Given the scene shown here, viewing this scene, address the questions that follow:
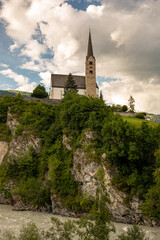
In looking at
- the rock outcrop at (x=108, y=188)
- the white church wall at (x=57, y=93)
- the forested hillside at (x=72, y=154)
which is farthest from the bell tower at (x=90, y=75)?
the rock outcrop at (x=108, y=188)

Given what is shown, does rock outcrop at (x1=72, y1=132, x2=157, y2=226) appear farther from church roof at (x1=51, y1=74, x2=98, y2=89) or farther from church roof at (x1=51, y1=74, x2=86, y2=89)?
church roof at (x1=51, y1=74, x2=86, y2=89)

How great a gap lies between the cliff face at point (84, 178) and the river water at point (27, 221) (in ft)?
4.28

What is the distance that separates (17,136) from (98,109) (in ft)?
62.2

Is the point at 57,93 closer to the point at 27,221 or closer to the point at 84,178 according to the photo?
the point at 84,178

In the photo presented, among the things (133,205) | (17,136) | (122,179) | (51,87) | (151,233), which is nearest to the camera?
(151,233)

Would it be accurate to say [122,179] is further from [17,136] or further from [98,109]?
[17,136]

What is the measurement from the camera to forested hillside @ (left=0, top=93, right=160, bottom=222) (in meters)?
27.6

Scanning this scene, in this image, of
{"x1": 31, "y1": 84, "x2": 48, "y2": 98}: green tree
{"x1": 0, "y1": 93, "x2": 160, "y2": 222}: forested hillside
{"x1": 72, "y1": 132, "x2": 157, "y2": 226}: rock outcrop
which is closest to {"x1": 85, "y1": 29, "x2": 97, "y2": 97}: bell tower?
{"x1": 31, "y1": 84, "x2": 48, "y2": 98}: green tree

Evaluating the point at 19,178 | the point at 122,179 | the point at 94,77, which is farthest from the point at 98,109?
the point at 94,77

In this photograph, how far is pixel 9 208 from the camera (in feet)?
106

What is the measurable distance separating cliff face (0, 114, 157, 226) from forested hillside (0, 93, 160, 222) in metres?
0.54

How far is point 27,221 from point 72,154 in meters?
13.3

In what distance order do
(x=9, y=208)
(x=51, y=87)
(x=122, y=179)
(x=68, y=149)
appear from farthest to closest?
(x=51, y=87), (x=68, y=149), (x=9, y=208), (x=122, y=179)

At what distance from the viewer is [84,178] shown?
31.0 metres
